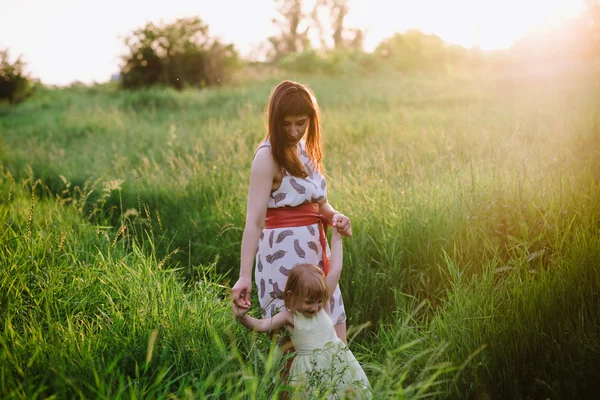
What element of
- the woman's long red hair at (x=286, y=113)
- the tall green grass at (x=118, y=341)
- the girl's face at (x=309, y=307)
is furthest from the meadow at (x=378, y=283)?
the woman's long red hair at (x=286, y=113)

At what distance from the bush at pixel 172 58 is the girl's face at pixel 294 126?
20.7 m

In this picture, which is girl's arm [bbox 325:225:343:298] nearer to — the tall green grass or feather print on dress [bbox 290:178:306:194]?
feather print on dress [bbox 290:178:306:194]

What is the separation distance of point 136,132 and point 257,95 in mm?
5897

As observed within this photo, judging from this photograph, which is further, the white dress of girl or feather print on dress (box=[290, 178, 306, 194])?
feather print on dress (box=[290, 178, 306, 194])

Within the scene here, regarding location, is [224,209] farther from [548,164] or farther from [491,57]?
[491,57]

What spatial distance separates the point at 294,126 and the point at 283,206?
0.43 metres

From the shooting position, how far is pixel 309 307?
99.7 inches

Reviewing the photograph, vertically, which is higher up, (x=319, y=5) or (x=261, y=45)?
(x=319, y=5)

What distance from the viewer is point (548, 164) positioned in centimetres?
442

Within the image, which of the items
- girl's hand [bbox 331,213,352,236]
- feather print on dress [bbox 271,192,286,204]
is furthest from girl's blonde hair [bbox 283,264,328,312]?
feather print on dress [bbox 271,192,286,204]

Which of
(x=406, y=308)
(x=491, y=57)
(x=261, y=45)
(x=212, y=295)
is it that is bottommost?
(x=406, y=308)

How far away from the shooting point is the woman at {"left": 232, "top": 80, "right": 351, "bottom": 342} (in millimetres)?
2703

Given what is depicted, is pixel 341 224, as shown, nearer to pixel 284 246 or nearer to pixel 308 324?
pixel 284 246

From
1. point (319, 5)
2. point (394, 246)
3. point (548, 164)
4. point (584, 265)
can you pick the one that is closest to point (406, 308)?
point (394, 246)
